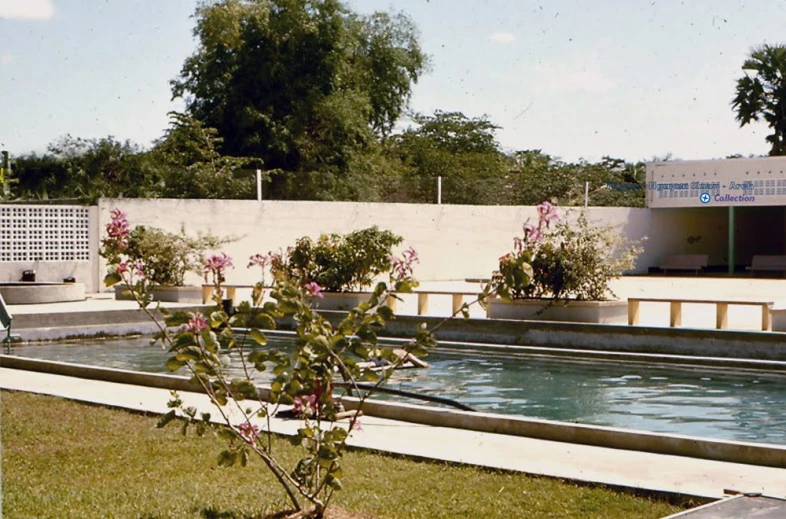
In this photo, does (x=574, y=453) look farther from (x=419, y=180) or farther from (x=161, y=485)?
(x=419, y=180)

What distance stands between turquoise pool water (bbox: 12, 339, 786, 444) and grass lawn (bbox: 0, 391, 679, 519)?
1.62 metres

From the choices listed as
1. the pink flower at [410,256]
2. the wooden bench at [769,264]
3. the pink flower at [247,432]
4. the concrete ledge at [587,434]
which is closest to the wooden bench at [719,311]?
the concrete ledge at [587,434]

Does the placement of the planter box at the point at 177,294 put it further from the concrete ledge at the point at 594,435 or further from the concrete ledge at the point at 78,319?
the concrete ledge at the point at 594,435

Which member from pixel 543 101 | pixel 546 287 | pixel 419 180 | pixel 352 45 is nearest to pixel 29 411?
Result: pixel 546 287

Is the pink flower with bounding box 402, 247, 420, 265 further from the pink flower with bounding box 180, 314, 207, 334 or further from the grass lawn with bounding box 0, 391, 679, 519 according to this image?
the grass lawn with bounding box 0, 391, 679, 519

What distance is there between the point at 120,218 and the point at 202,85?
3511 cm

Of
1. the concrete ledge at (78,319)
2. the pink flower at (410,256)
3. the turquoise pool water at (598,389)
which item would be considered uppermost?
the pink flower at (410,256)

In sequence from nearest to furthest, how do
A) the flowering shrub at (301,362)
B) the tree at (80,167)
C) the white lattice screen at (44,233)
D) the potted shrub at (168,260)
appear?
the flowering shrub at (301,362) → the potted shrub at (168,260) → the white lattice screen at (44,233) → the tree at (80,167)

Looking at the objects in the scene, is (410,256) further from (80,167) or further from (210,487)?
(80,167)

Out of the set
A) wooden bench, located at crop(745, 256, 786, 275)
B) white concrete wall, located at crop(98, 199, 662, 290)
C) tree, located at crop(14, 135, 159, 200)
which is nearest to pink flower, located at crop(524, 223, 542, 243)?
white concrete wall, located at crop(98, 199, 662, 290)

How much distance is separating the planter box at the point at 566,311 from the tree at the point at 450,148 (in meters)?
24.5

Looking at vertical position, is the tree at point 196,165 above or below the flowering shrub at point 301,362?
above

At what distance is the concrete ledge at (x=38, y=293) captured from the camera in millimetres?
19250

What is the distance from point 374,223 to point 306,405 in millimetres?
22575
